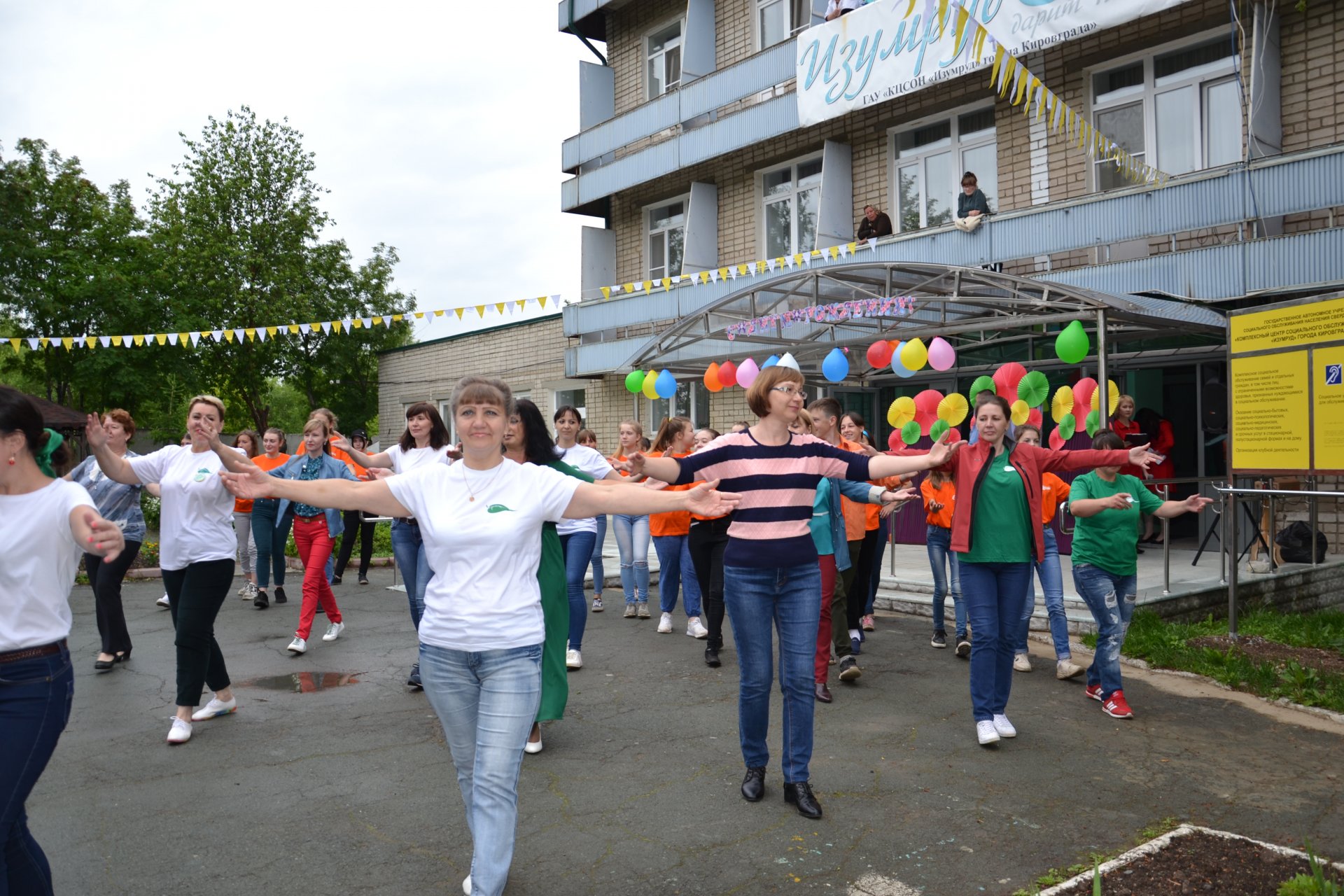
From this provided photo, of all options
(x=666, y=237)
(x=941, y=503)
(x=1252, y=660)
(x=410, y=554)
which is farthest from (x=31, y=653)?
(x=666, y=237)

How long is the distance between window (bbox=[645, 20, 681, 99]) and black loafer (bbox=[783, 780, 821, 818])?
17.7 m

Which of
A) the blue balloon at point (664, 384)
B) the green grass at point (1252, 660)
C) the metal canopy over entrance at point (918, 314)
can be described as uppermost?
the metal canopy over entrance at point (918, 314)

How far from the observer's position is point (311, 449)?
9.55 m

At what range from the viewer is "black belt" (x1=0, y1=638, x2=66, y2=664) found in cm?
282

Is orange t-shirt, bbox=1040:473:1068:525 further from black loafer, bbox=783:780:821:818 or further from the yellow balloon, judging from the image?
the yellow balloon

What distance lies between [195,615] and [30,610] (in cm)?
288

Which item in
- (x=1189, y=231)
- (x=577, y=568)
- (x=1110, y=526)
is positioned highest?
(x=1189, y=231)

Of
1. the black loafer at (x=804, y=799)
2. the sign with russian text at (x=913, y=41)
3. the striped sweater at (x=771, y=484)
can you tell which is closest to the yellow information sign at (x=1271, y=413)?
the striped sweater at (x=771, y=484)

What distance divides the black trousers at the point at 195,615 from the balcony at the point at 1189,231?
8.69 meters

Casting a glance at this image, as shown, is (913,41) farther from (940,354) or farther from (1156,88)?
(940,354)

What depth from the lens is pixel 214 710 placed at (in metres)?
6.09

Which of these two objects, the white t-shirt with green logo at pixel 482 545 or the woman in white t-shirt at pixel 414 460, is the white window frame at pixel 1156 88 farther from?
the white t-shirt with green logo at pixel 482 545

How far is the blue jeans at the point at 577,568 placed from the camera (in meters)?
6.83

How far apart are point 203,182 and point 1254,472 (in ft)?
93.9
